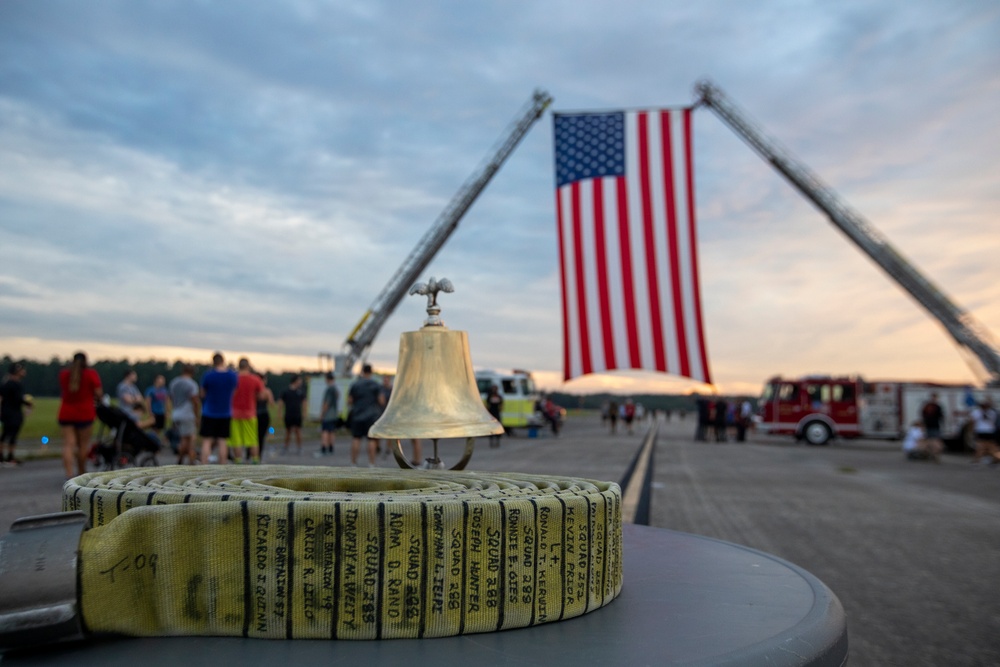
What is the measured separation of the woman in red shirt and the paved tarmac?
0.50 meters

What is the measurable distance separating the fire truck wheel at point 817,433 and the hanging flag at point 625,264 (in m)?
18.1

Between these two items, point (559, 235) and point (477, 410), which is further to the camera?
point (559, 235)

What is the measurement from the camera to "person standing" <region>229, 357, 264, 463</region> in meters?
11.3

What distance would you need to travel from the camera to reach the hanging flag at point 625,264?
14117 millimetres

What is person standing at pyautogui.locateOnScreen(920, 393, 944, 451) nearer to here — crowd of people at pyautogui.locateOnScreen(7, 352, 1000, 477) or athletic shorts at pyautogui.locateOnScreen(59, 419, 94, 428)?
crowd of people at pyautogui.locateOnScreen(7, 352, 1000, 477)

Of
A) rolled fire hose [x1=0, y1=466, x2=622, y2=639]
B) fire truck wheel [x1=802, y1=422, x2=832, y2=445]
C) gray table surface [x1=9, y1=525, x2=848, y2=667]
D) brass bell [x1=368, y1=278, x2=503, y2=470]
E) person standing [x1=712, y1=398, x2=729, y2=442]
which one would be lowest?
fire truck wheel [x1=802, y1=422, x2=832, y2=445]

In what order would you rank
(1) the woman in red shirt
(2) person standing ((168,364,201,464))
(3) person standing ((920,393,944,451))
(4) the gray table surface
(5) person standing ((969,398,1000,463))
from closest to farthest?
(4) the gray table surface
(1) the woman in red shirt
(2) person standing ((168,364,201,464))
(5) person standing ((969,398,1000,463))
(3) person standing ((920,393,944,451))

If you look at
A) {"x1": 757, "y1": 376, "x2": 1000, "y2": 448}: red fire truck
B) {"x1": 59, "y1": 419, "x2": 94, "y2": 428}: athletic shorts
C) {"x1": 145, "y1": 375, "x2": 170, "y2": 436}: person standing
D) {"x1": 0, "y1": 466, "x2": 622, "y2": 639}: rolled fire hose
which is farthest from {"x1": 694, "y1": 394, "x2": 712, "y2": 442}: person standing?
{"x1": 0, "y1": 466, "x2": 622, "y2": 639}: rolled fire hose

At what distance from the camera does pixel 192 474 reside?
2064 mm

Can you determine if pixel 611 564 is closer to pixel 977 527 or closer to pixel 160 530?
pixel 160 530

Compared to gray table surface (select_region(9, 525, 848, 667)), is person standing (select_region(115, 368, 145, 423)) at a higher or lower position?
higher

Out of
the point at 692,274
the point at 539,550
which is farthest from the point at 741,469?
the point at 539,550

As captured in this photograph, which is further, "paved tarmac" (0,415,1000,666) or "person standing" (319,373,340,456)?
"person standing" (319,373,340,456)

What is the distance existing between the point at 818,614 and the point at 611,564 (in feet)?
1.52
